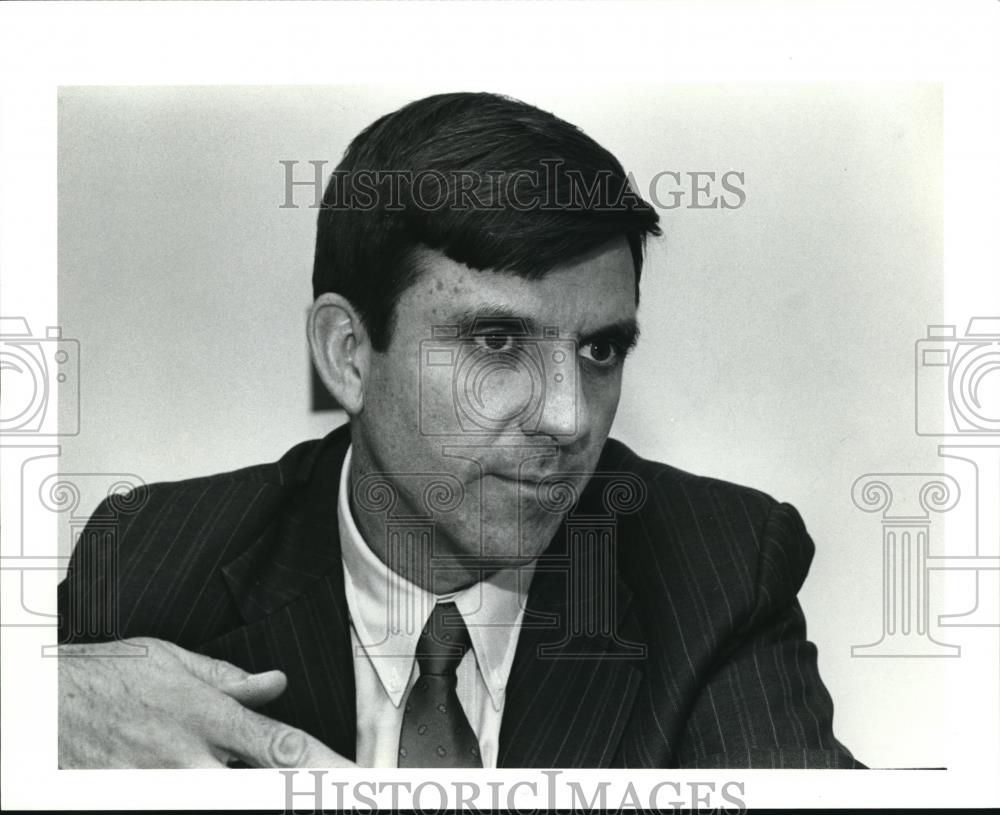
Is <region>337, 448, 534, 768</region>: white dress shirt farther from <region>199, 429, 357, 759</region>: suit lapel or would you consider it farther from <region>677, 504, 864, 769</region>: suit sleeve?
<region>677, 504, 864, 769</region>: suit sleeve

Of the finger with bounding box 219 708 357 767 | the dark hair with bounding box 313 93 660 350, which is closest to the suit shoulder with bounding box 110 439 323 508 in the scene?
the dark hair with bounding box 313 93 660 350

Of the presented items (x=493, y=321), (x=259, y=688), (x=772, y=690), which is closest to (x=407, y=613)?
(x=259, y=688)

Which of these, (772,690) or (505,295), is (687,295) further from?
(772,690)

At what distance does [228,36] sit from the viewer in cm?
192

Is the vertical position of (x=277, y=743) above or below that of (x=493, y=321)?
below

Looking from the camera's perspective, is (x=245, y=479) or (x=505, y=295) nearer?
(x=505, y=295)

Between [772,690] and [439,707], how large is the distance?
21.3 inches

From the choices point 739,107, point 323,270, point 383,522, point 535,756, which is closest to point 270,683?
point 383,522

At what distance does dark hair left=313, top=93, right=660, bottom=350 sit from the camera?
71.1 inches

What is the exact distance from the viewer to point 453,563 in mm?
1864

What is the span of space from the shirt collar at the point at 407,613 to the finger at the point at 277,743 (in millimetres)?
143

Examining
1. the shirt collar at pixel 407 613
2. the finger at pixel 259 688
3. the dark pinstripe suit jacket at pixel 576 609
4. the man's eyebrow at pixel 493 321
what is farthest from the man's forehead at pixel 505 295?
the finger at pixel 259 688

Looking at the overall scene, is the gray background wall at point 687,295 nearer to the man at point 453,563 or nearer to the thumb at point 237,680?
the man at point 453,563

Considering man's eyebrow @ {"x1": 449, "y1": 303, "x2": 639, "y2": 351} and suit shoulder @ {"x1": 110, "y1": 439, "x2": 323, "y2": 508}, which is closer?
man's eyebrow @ {"x1": 449, "y1": 303, "x2": 639, "y2": 351}
